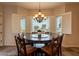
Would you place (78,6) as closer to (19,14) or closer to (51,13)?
(51,13)

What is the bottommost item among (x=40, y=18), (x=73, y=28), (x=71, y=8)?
(x=73, y=28)

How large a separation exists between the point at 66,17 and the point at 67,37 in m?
1.03

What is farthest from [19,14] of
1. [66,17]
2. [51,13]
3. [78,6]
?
[78,6]

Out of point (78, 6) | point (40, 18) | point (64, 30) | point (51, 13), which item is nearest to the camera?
point (40, 18)

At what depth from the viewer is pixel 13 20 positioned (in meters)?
7.74

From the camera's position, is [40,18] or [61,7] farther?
[61,7]

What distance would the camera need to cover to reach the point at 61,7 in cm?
762

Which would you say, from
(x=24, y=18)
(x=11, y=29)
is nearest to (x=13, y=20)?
(x=11, y=29)

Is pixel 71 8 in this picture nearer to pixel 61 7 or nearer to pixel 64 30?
pixel 61 7

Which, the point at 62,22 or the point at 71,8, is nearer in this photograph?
the point at 71,8

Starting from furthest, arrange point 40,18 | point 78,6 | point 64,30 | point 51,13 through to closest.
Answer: point 51,13 < point 64,30 < point 78,6 < point 40,18

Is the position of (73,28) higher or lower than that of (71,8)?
lower

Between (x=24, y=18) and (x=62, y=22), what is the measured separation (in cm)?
237

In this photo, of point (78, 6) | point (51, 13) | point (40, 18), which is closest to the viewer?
point (40, 18)
